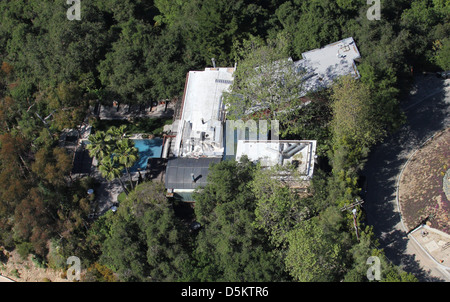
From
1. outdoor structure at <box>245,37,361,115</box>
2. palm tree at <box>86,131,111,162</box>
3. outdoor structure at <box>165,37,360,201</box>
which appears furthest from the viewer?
outdoor structure at <box>245,37,361,115</box>

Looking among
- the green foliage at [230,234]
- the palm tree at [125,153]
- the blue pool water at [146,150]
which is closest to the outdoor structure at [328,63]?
the green foliage at [230,234]

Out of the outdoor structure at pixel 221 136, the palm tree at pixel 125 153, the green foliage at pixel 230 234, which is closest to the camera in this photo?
the green foliage at pixel 230 234

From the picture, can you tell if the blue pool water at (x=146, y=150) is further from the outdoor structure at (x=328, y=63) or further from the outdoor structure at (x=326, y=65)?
the outdoor structure at (x=328, y=63)

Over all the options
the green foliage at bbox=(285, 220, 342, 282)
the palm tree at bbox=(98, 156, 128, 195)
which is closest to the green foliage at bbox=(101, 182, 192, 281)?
the palm tree at bbox=(98, 156, 128, 195)

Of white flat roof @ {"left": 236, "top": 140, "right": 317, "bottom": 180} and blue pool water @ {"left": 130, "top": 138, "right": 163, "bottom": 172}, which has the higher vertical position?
blue pool water @ {"left": 130, "top": 138, "right": 163, "bottom": 172}

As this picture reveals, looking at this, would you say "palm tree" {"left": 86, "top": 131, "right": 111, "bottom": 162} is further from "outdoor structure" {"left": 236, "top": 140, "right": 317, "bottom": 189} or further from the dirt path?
the dirt path

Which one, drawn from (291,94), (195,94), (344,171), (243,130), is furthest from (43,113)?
(344,171)
